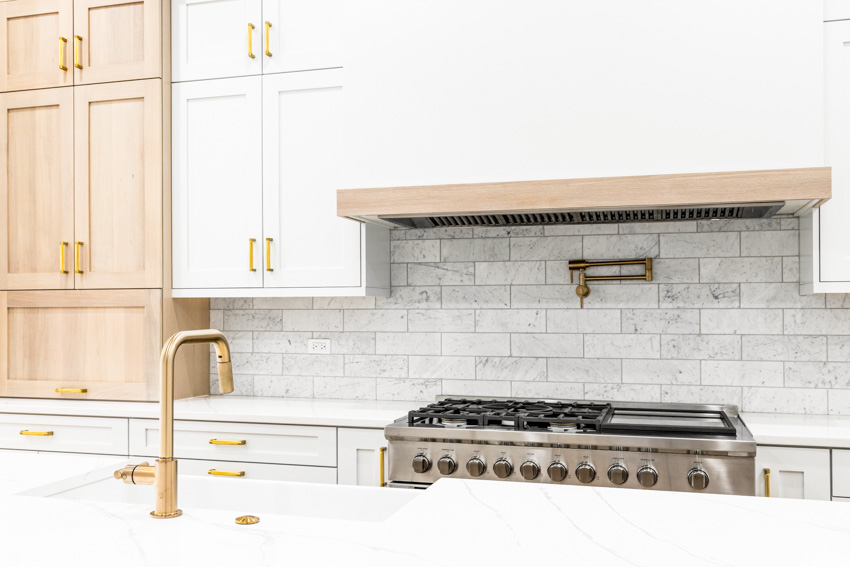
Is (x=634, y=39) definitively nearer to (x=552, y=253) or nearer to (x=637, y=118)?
(x=637, y=118)

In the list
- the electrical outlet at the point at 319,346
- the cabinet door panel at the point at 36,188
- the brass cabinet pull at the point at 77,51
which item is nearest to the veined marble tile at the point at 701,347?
the electrical outlet at the point at 319,346

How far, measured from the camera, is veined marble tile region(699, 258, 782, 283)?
9.71 ft

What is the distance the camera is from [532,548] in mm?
1106

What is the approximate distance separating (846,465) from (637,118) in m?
1.31

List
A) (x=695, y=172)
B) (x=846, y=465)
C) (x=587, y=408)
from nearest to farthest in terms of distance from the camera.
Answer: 1. (x=846, y=465)
2. (x=695, y=172)
3. (x=587, y=408)

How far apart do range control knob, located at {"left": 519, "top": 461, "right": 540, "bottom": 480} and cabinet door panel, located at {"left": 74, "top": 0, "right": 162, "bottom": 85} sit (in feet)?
7.40

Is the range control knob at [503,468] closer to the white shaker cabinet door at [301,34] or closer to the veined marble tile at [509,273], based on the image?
the veined marble tile at [509,273]

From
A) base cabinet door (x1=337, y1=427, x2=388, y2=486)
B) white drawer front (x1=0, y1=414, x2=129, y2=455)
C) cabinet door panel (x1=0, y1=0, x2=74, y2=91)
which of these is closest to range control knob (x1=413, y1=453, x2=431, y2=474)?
base cabinet door (x1=337, y1=427, x2=388, y2=486)

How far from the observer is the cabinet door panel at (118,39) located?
3.25 m

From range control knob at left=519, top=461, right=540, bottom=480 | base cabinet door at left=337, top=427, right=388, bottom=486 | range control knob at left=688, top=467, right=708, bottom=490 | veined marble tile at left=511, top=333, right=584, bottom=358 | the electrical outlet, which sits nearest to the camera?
range control knob at left=688, top=467, right=708, bottom=490

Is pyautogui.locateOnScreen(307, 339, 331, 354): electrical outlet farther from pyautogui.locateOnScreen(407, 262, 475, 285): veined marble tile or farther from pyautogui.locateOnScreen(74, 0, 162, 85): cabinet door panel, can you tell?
pyautogui.locateOnScreen(74, 0, 162, 85): cabinet door panel

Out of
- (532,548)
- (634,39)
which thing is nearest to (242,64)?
(634,39)

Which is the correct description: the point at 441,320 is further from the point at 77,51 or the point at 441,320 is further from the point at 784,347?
the point at 77,51

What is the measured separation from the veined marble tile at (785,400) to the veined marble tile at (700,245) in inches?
Answer: 21.8
